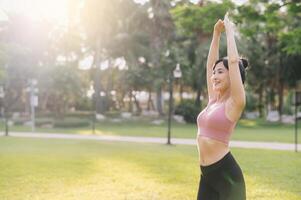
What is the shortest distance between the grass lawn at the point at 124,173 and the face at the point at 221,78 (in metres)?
5.08

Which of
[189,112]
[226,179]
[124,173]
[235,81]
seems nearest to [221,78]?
[235,81]

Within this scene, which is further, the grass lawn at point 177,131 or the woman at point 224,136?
the grass lawn at point 177,131

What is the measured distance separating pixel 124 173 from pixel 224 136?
8.09 m

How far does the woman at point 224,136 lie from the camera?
354cm

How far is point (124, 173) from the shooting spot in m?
11.5

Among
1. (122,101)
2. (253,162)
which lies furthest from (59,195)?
(122,101)

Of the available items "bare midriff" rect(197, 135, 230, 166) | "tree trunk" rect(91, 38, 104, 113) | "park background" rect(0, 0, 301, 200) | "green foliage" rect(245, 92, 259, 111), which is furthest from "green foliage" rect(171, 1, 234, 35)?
"green foliage" rect(245, 92, 259, 111)

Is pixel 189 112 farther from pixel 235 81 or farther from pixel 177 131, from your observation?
pixel 235 81

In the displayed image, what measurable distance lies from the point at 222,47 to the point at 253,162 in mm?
24622

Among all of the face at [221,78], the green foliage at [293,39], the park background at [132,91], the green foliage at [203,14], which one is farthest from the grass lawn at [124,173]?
the face at [221,78]

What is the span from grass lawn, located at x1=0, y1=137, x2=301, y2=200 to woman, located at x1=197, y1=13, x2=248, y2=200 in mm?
4972

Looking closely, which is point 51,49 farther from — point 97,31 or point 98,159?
point 98,159

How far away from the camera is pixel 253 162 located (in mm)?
14023

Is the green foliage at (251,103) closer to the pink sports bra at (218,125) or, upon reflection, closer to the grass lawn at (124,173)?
the grass lawn at (124,173)
